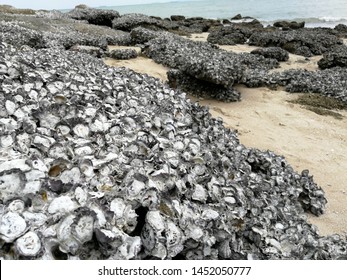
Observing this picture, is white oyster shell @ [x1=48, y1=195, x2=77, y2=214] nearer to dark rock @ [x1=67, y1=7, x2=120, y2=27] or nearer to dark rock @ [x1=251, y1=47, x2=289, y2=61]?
dark rock @ [x1=251, y1=47, x2=289, y2=61]

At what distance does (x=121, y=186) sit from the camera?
225cm

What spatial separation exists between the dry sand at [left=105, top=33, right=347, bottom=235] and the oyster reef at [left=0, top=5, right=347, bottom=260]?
57 cm

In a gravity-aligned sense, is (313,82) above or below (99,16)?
below

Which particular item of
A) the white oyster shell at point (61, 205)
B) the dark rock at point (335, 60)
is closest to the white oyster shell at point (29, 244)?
the white oyster shell at point (61, 205)

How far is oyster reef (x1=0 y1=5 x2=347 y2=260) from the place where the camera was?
1885mm

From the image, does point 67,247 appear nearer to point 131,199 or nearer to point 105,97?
point 131,199

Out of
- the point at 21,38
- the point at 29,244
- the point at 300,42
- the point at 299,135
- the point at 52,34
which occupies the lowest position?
the point at 299,135

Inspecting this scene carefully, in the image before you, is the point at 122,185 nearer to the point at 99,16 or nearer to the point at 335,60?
the point at 335,60

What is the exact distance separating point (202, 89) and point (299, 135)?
8.81 feet

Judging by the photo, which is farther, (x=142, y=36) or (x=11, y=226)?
(x=142, y=36)

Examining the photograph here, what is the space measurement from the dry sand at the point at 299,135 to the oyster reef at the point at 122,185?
57cm

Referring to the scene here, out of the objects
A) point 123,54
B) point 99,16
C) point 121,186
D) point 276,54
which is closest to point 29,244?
point 121,186

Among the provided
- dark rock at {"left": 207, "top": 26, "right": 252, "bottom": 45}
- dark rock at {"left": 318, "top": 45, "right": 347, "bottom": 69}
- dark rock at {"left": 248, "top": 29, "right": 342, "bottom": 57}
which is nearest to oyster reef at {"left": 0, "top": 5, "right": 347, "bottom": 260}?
dark rock at {"left": 318, "top": 45, "right": 347, "bottom": 69}
